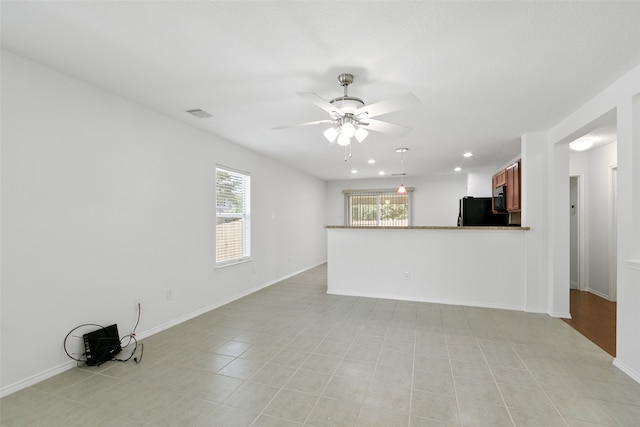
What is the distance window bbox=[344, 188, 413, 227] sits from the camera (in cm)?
816

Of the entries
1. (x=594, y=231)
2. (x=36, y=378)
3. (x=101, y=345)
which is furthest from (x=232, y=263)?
(x=594, y=231)

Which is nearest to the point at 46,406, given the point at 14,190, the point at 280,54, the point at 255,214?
the point at 14,190

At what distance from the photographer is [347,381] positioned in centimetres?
226

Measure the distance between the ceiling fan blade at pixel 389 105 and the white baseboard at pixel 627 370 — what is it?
266 centimetres

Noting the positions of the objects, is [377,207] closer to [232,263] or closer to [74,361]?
[232,263]

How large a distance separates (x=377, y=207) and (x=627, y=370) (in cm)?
632

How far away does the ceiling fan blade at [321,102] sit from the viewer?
2058mm

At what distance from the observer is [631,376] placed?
228 centimetres

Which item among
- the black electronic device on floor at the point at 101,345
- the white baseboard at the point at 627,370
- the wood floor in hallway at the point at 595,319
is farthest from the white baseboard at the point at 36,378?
the wood floor in hallway at the point at 595,319

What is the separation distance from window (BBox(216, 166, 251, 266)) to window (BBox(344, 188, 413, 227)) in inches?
164

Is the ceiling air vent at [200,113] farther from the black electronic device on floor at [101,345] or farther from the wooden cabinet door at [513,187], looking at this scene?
the wooden cabinet door at [513,187]

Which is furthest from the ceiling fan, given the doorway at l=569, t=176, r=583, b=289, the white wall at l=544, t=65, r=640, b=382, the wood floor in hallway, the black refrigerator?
the doorway at l=569, t=176, r=583, b=289

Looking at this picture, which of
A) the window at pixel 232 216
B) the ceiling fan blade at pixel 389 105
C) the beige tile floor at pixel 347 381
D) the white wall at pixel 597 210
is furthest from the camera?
the white wall at pixel 597 210

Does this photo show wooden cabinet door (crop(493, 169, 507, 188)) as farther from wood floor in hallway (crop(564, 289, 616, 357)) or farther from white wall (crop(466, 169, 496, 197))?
wood floor in hallway (crop(564, 289, 616, 357))
